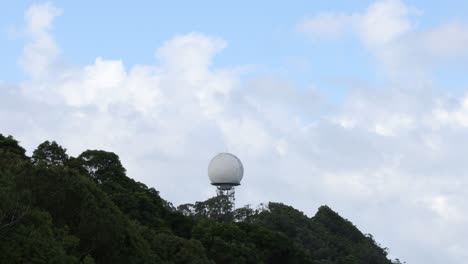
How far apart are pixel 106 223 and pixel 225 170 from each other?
72215mm

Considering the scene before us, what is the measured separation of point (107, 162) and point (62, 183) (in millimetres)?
36822

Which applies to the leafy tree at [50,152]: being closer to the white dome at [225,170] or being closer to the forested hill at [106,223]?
the forested hill at [106,223]

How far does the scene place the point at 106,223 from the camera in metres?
46.2

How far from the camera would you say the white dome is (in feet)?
388

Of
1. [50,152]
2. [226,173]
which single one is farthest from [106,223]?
[226,173]

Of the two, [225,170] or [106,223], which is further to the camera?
[225,170]

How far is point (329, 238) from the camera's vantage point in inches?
4852

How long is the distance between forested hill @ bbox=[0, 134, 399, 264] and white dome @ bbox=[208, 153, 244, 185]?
2.87 meters

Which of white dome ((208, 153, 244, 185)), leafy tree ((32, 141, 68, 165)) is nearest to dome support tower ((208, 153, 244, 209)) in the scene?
white dome ((208, 153, 244, 185))

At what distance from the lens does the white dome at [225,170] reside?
118312 millimetres

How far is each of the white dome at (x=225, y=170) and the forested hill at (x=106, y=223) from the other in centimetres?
287

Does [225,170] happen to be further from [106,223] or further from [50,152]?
[106,223]

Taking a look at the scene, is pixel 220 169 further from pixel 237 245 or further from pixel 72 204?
pixel 72 204

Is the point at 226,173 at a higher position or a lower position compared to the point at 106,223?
higher
